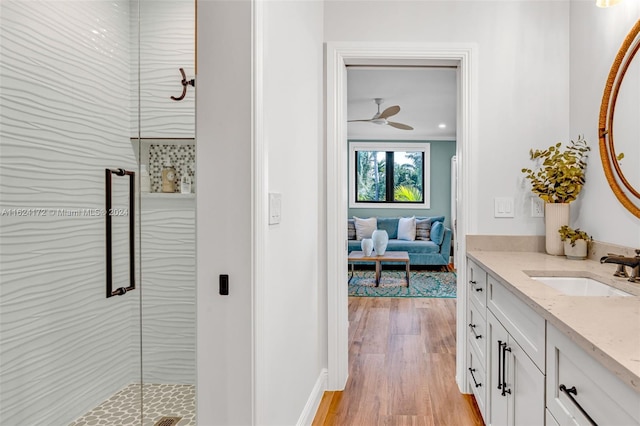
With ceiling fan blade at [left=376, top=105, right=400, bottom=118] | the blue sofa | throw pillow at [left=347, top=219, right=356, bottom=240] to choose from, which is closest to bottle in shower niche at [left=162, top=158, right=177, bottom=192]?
ceiling fan blade at [left=376, top=105, right=400, bottom=118]

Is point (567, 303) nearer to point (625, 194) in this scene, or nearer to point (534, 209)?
point (625, 194)

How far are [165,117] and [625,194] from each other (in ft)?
7.98

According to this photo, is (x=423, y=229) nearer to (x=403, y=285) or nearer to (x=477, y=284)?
(x=403, y=285)

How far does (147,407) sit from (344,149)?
1904mm

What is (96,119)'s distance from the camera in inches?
79.4

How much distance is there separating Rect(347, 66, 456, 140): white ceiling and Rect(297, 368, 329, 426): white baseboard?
250cm

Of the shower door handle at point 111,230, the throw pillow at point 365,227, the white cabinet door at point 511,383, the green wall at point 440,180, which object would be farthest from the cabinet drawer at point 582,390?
the green wall at point 440,180

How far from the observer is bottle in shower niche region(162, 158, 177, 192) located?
246cm

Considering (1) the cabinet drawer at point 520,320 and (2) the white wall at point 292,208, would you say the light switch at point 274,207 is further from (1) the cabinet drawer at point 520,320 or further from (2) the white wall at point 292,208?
(1) the cabinet drawer at point 520,320

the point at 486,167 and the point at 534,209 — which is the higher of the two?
the point at 486,167

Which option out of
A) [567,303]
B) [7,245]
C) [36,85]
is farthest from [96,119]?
[567,303]

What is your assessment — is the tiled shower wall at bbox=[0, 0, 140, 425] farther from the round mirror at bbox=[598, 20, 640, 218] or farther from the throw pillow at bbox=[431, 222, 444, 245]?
the throw pillow at bbox=[431, 222, 444, 245]

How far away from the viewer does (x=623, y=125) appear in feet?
6.19

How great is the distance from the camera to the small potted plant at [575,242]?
6.91 ft
